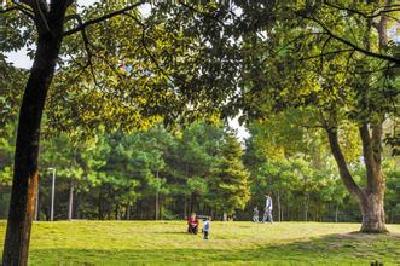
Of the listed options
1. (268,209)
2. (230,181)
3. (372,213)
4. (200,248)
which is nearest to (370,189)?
(372,213)

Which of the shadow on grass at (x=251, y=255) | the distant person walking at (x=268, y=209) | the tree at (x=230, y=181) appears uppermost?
the tree at (x=230, y=181)

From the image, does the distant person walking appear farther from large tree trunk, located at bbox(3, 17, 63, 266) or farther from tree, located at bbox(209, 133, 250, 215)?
large tree trunk, located at bbox(3, 17, 63, 266)

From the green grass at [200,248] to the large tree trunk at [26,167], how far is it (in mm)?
5357

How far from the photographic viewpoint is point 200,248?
20.3m

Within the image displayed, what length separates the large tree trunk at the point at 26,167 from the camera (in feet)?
35.2

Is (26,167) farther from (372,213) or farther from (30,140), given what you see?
(372,213)

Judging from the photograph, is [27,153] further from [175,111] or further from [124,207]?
[124,207]

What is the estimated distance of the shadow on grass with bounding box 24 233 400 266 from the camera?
16938mm

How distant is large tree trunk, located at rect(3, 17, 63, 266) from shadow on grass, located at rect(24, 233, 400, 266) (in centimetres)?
534

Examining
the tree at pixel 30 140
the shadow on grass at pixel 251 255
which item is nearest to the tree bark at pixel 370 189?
the shadow on grass at pixel 251 255

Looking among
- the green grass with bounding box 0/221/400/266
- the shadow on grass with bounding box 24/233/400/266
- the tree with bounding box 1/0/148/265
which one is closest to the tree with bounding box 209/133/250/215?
the green grass with bounding box 0/221/400/266

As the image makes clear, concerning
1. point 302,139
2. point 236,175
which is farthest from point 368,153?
point 236,175

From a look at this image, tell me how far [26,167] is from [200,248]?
10.6 m

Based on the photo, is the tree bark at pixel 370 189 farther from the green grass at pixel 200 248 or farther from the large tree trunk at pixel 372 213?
the green grass at pixel 200 248
